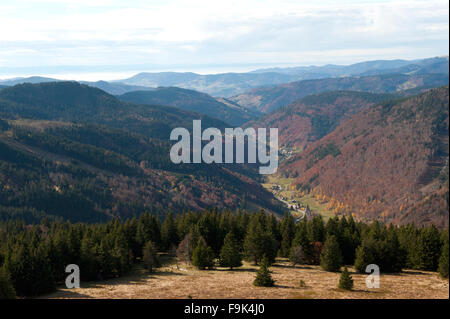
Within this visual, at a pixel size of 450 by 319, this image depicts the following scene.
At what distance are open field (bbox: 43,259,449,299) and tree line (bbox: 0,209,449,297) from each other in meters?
3.51

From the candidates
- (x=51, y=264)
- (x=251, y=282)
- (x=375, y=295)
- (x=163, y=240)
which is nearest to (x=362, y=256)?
(x=375, y=295)

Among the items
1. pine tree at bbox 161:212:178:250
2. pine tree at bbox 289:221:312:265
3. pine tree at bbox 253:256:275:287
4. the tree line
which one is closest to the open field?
pine tree at bbox 253:256:275:287

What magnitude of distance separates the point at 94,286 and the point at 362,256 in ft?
188

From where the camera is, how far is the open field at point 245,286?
6292 cm

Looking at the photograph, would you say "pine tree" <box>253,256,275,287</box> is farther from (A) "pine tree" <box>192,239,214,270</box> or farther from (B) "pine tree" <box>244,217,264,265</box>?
(B) "pine tree" <box>244,217,264,265</box>

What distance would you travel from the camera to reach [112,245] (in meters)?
88.9

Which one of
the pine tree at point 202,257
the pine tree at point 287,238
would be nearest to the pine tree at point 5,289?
the pine tree at point 202,257

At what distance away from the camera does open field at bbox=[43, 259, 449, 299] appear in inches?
2477

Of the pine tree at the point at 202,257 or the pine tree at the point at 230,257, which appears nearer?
the pine tree at the point at 202,257

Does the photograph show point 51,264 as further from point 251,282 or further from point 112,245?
point 251,282

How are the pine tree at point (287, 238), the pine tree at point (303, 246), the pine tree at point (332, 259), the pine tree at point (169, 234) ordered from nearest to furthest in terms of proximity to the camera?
1. the pine tree at point (332, 259)
2. the pine tree at point (303, 246)
3. the pine tree at point (287, 238)
4. the pine tree at point (169, 234)

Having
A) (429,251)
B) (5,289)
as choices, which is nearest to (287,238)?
(429,251)

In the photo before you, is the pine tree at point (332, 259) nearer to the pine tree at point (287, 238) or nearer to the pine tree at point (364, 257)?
the pine tree at point (364, 257)
